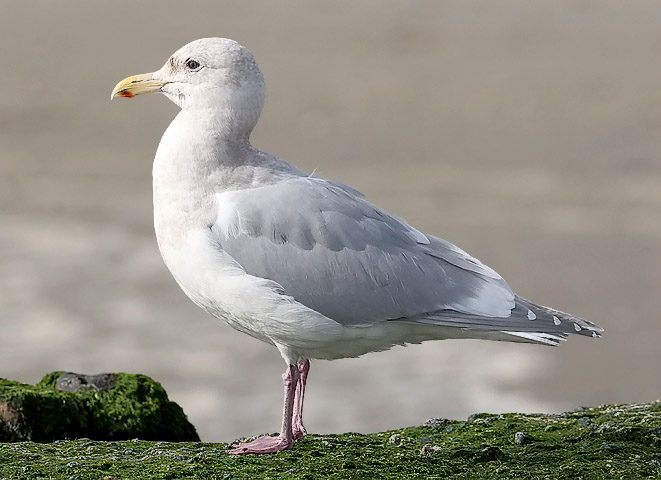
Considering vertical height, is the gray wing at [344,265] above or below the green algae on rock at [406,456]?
above

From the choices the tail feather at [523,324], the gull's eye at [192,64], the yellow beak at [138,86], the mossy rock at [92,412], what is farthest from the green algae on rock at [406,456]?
the gull's eye at [192,64]

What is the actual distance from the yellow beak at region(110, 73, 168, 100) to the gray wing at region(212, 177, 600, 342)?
95 centimetres

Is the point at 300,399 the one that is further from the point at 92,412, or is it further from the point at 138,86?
the point at 138,86

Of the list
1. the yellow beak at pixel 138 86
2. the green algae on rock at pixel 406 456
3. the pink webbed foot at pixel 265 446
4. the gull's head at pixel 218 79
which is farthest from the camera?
the yellow beak at pixel 138 86

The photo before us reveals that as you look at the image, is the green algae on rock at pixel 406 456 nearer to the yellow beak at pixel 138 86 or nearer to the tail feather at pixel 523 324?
the tail feather at pixel 523 324

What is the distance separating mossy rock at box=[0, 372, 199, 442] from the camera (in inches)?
267

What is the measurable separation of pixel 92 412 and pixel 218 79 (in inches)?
90.1

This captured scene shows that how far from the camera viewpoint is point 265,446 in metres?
6.30

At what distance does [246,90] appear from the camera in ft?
21.4

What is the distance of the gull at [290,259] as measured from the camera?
19.8ft

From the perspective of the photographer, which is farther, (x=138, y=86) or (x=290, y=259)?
(x=138, y=86)

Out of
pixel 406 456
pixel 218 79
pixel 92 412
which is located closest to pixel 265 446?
pixel 406 456

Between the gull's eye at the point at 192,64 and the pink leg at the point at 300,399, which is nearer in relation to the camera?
the gull's eye at the point at 192,64

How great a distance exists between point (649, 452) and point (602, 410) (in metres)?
1.33
